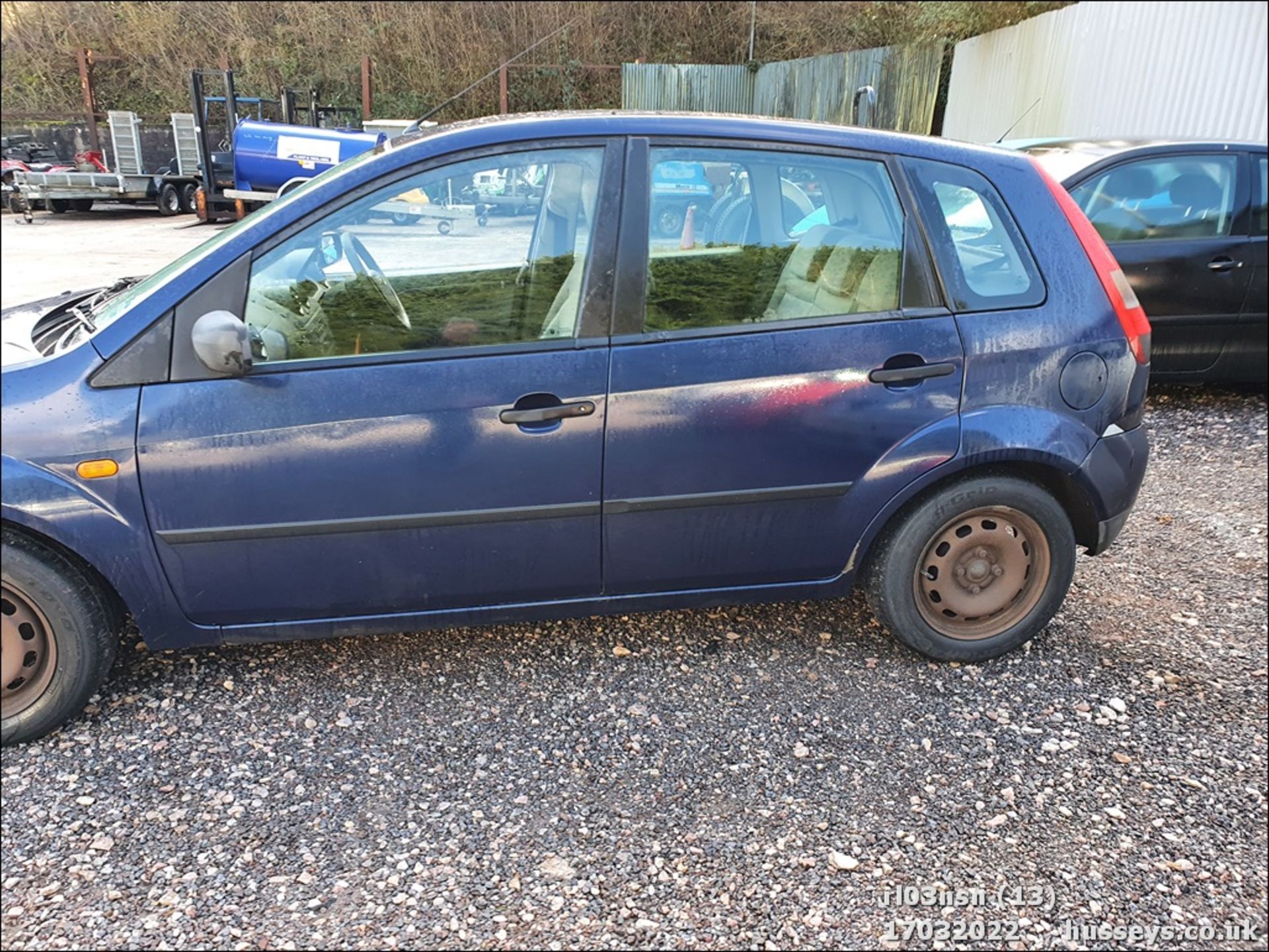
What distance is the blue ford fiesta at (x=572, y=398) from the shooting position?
7.65 ft

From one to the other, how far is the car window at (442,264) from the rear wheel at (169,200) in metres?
0.24

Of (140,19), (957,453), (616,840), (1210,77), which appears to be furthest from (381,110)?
(1210,77)

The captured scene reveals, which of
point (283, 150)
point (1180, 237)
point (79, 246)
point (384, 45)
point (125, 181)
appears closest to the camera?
point (79, 246)

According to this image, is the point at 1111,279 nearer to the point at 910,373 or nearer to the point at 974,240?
the point at 974,240

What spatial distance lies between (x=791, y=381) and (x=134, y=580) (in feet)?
6.21

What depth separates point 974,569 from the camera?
9.47 feet

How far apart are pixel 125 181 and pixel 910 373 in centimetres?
203

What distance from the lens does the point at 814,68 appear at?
703 centimetres

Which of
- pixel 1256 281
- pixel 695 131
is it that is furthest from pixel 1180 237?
pixel 695 131

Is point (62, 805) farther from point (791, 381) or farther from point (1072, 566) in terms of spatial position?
point (1072, 566)

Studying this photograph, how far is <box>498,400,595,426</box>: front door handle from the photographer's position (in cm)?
243

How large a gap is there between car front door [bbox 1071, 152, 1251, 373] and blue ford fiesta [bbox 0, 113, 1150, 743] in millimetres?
2956

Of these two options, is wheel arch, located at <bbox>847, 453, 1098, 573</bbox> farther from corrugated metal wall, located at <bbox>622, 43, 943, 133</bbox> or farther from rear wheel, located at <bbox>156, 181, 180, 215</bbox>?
rear wheel, located at <bbox>156, 181, 180, 215</bbox>

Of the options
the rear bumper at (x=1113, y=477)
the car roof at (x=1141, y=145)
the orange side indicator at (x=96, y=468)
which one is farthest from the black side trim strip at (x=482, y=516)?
the car roof at (x=1141, y=145)
